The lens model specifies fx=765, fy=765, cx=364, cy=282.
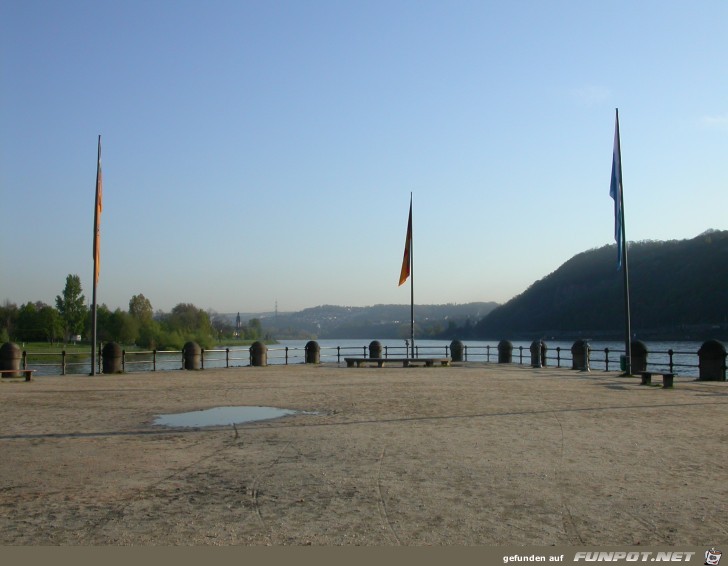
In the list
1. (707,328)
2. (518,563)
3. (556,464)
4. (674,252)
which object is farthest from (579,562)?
(674,252)

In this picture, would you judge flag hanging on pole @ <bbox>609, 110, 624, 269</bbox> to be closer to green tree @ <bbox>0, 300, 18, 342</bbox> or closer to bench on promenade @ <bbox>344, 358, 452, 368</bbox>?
bench on promenade @ <bbox>344, 358, 452, 368</bbox>

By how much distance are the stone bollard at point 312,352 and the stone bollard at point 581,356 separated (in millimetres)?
12145

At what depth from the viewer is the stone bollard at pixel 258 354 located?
112ft

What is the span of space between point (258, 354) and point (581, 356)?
45.9 feet

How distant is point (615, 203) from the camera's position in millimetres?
24750

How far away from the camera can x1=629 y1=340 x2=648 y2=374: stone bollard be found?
25953 millimetres

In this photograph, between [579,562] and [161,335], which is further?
[161,335]

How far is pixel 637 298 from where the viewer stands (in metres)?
100

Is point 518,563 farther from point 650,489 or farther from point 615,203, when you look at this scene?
point 615,203

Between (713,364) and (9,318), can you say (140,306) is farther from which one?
(713,364)

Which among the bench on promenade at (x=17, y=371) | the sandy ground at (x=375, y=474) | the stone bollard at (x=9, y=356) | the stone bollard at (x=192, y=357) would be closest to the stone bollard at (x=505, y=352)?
the stone bollard at (x=192, y=357)

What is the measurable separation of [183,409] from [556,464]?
871cm

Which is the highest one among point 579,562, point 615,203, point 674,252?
point 674,252

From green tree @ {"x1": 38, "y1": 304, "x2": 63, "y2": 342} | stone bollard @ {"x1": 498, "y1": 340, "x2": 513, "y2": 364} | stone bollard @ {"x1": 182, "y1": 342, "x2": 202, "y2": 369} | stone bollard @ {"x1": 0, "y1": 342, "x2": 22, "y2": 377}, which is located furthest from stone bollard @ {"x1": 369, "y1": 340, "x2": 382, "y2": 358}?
green tree @ {"x1": 38, "y1": 304, "x2": 63, "y2": 342}
